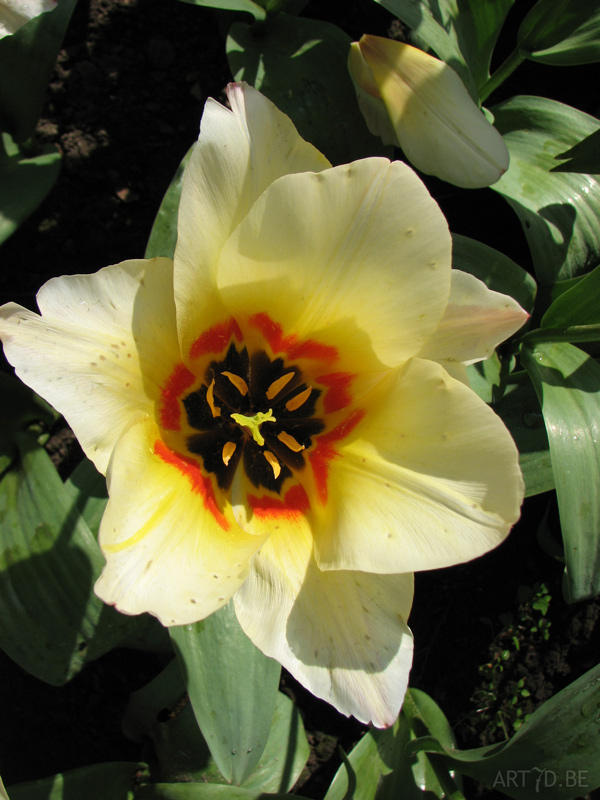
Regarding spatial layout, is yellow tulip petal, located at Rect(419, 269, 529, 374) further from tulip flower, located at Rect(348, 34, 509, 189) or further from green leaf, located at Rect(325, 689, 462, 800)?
→ green leaf, located at Rect(325, 689, 462, 800)

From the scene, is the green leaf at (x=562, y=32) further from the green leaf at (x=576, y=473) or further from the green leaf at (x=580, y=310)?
the green leaf at (x=576, y=473)

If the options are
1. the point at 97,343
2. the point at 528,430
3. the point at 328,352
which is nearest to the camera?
the point at 97,343

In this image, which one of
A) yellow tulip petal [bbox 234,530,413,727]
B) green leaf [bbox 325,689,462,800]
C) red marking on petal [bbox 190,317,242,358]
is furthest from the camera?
green leaf [bbox 325,689,462,800]

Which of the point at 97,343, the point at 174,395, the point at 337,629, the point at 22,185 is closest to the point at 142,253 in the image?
the point at 22,185

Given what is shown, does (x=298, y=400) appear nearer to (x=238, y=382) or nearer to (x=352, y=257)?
(x=238, y=382)

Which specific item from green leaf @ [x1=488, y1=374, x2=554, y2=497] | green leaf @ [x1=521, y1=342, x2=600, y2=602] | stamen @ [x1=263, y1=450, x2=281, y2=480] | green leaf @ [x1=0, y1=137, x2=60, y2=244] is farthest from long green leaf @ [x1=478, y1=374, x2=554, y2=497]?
green leaf @ [x1=0, y1=137, x2=60, y2=244]

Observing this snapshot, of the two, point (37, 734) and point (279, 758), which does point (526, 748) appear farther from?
point (37, 734)
